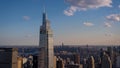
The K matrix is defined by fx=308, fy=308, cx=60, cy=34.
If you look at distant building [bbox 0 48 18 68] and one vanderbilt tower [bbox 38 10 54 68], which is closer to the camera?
distant building [bbox 0 48 18 68]

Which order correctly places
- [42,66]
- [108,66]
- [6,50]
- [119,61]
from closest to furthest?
[6,50], [42,66], [108,66], [119,61]

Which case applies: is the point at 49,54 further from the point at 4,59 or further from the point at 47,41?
the point at 4,59

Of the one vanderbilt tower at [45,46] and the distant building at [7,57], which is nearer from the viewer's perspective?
the distant building at [7,57]

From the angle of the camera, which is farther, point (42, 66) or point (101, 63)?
point (101, 63)

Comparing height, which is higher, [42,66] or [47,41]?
[47,41]

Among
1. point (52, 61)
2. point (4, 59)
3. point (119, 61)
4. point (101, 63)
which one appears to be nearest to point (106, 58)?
point (101, 63)

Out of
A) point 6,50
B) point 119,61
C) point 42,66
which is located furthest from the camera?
point 119,61

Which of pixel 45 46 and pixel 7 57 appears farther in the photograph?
pixel 45 46
